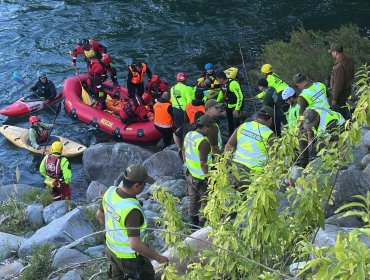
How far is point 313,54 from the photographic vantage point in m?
13.8

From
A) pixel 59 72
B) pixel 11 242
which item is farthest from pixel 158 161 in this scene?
pixel 59 72

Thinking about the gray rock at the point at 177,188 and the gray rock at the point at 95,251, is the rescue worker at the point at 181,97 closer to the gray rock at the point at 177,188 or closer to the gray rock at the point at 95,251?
the gray rock at the point at 177,188

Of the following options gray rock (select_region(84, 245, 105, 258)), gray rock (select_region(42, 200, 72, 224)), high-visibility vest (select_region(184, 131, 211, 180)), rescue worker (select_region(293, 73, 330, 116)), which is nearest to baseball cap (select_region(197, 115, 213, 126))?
high-visibility vest (select_region(184, 131, 211, 180))

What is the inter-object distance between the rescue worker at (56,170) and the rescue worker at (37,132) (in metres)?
3.14

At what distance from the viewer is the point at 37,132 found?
1258 cm

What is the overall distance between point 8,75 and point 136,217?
13.0 metres

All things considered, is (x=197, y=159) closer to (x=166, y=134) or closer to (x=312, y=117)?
(x=312, y=117)

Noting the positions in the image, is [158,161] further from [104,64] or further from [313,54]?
[313,54]

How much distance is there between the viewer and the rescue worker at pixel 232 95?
35.6 ft

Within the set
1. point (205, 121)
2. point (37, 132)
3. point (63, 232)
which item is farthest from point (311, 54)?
point (63, 232)

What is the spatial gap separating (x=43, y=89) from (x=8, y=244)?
25.6 feet

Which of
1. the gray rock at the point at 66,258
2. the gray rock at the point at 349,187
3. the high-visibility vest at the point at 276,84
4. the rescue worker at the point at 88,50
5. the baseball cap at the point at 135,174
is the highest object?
the baseball cap at the point at 135,174

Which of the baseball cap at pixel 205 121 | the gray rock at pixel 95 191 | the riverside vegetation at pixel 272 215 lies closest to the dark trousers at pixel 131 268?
the riverside vegetation at pixel 272 215

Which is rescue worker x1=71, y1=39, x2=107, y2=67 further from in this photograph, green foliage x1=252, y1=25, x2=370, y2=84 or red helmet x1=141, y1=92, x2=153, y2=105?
green foliage x1=252, y1=25, x2=370, y2=84
